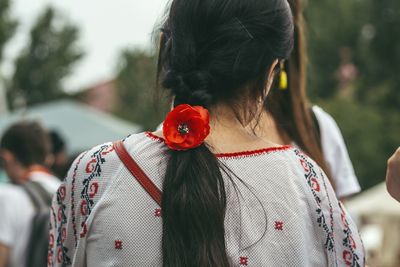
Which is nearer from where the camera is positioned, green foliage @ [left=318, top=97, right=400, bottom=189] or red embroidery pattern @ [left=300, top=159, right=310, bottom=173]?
red embroidery pattern @ [left=300, top=159, right=310, bottom=173]

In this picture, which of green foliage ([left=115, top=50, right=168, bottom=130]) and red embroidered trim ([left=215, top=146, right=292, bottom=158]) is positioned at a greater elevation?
red embroidered trim ([left=215, top=146, right=292, bottom=158])

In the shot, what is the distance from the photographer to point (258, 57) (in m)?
2.13

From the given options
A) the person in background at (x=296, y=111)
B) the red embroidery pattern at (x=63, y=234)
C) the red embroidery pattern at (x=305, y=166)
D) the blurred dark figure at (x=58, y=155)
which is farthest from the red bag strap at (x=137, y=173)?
the blurred dark figure at (x=58, y=155)

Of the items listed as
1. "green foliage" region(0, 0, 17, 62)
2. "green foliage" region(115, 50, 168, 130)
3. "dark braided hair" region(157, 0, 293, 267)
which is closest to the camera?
→ "dark braided hair" region(157, 0, 293, 267)

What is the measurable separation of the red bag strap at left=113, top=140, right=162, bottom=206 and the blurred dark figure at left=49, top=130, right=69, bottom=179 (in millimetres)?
4110

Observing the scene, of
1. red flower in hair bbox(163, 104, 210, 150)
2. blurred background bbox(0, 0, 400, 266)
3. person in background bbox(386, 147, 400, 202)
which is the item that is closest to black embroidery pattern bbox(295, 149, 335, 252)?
person in background bbox(386, 147, 400, 202)

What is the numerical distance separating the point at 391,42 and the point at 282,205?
→ 24559 millimetres

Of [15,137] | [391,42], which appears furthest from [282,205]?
[391,42]

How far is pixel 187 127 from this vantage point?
2.08 m

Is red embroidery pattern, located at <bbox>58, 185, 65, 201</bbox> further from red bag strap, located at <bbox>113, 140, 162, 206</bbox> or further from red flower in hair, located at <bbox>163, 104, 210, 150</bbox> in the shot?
red flower in hair, located at <bbox>163, 104, 210, 150</bbox>

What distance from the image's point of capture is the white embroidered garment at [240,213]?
81.3 inches

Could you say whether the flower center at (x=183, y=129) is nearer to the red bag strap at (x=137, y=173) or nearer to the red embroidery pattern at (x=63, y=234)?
the red bag strap at (x=137, y=173)

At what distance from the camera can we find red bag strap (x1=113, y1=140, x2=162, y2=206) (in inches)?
82.3

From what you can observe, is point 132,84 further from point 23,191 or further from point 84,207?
point 84,207
